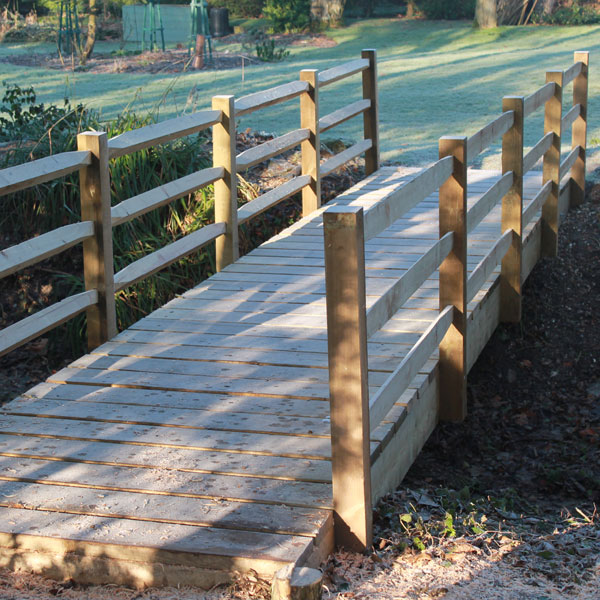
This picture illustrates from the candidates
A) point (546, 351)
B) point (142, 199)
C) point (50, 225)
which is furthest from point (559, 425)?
point (50, 225)

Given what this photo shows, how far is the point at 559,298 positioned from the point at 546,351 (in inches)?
31.1

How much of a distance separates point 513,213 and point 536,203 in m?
0.80

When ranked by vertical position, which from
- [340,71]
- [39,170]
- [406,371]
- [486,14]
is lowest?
[406,371]

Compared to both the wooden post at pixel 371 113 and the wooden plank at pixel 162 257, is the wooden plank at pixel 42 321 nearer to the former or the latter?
the wooden plank at pixel 162 257

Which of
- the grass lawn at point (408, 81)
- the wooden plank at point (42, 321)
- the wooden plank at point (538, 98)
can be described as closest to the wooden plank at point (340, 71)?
the grass lawn at point (408, 81)

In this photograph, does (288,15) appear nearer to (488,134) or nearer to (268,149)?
(268,149)

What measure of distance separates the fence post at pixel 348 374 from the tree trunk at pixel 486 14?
2280cm

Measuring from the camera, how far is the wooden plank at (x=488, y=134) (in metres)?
5.13

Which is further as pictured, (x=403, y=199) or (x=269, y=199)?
(x=269, y=199)

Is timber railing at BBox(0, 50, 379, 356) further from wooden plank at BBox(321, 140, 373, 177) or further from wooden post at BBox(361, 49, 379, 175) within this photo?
wooden post at BBox(361, 49, 379, 175)

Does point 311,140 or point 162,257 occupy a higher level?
point 311,140

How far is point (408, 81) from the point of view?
17.0 metres

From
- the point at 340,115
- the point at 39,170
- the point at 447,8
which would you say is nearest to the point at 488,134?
the point at 39,170

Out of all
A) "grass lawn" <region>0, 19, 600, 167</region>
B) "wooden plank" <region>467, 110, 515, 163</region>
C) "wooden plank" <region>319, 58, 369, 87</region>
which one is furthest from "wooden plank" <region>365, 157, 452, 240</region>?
"grass lawn" <region>0, 19, 600, 167</region>
